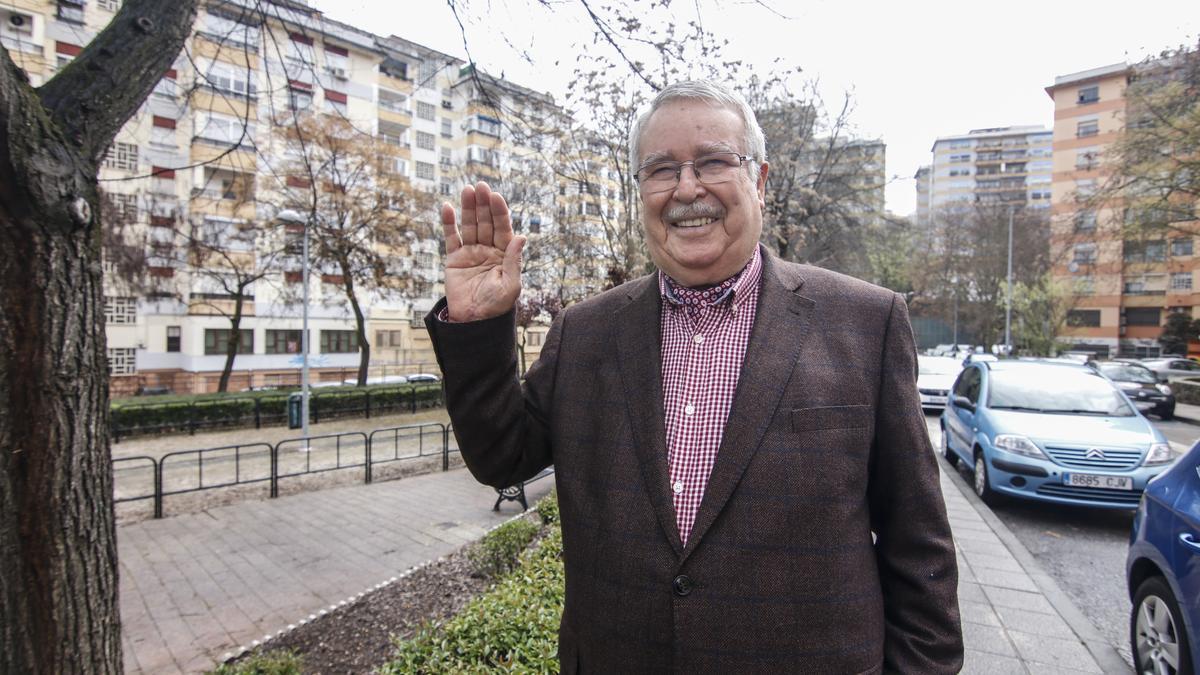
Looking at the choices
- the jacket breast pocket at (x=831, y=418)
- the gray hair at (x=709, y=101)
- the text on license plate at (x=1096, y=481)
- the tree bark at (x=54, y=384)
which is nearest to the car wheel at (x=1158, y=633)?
the jacket breast pocket at (x=831, y=418)

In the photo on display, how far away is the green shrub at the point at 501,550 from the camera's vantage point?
16.2 ft

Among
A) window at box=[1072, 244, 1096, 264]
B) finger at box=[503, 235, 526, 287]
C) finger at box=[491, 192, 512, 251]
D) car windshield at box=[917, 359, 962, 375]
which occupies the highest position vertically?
window at box=[1072, 244, 1096, 264]

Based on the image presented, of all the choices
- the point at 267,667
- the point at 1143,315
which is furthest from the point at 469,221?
the point at 1143,315

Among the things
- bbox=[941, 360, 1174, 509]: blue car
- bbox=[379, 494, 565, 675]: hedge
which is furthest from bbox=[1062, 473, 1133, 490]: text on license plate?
bbox=[379, 494, 565, 675]: hedge

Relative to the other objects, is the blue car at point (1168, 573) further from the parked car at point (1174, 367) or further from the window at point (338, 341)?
the window at point (338, 341)

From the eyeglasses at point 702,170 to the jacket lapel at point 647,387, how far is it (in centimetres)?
30

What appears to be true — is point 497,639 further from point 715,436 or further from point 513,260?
point 513,260

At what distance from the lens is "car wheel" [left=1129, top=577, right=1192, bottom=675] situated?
286 cm

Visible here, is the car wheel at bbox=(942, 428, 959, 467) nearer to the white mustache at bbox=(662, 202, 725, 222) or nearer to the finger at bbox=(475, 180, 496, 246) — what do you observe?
the white mustache at bbox=(662, 202, 725, 222)

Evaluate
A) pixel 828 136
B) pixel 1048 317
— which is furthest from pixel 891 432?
pixel 1048 317

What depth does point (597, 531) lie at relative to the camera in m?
1.51

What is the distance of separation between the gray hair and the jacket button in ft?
3.28

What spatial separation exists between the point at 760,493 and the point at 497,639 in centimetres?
219

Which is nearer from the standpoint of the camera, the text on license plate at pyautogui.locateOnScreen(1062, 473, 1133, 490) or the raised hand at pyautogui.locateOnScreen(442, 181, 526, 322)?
the raised hand at pyautogui.locateOnScreen(442, 181, 526, 322)
